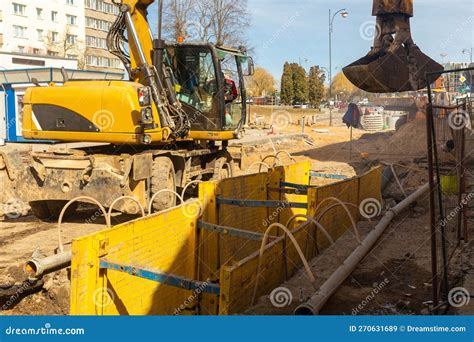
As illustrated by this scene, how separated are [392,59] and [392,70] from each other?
0.65 feet

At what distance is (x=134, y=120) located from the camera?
8.52 meters

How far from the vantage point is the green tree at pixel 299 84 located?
54375mm

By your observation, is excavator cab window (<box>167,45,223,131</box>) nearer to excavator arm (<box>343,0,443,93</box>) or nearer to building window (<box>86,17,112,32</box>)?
excavator arm (<box>343,0,443,93</box>)

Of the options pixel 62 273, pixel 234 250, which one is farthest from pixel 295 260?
pixel 62 273

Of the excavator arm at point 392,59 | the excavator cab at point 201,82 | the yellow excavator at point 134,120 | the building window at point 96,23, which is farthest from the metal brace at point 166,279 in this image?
the building window at point 96,23

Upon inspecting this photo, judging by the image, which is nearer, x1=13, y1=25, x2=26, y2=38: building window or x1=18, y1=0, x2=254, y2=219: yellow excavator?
x1=18, y1=0, x2=254, y2=219: yellow excavator

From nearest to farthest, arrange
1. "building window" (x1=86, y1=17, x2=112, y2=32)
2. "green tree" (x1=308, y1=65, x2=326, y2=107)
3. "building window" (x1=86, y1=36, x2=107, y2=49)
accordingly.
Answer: "green tree" (x1=308, y1=65, x2=326, y2=107) → "building window" (x1=86, y1=36, x2=107, y2=49) → "building window" (x1=86, y1=17, x2=112, y2=32)

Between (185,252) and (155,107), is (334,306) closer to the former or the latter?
(185,252)

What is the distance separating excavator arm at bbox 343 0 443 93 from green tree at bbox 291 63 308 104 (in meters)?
46.5

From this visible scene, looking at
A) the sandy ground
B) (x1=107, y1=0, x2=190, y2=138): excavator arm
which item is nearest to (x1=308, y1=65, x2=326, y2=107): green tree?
the sandy ground

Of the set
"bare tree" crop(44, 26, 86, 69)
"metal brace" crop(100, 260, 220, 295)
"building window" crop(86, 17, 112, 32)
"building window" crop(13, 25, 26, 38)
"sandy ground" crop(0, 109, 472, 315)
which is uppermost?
"building window" crop(86, 17, 112, 32)

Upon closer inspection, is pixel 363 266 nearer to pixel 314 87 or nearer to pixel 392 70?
pixel 392 70

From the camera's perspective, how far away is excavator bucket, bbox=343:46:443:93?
7914 mm

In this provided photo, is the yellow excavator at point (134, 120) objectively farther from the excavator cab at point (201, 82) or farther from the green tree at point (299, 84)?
the green tree at point (299, 84)
